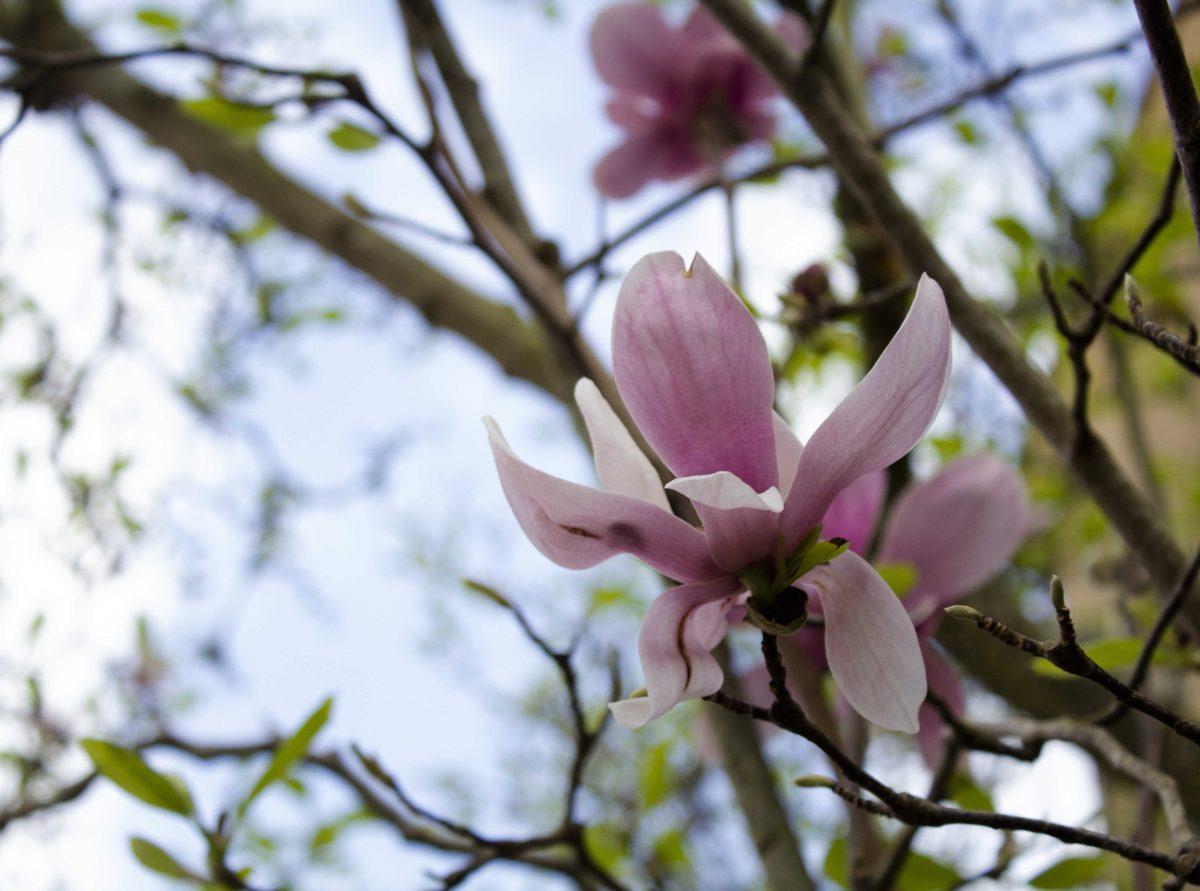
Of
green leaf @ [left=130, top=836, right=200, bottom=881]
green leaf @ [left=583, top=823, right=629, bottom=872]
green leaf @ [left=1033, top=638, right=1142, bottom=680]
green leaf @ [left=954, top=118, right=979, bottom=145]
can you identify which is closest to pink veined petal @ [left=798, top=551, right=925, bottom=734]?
green leaf @ [left=1033, top=638, right=1142, bottom=680]

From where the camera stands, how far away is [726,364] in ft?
0.99

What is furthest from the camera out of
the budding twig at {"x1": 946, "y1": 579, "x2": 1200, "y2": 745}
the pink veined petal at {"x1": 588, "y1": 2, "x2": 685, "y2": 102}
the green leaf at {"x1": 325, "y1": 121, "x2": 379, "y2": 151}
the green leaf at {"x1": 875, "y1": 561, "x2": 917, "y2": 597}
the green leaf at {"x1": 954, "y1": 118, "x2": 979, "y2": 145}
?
the green leaf at {"x1": 954, "y1": 118, "x2": 979, "y2": 145}

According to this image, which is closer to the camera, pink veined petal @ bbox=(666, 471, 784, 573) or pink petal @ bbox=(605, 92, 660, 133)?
pink veined petal @ bbox=(666, 471, 784, 573)

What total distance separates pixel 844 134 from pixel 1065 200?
0.82m

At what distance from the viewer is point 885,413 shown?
0.93 ft

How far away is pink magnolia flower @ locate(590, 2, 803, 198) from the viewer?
0.78 m

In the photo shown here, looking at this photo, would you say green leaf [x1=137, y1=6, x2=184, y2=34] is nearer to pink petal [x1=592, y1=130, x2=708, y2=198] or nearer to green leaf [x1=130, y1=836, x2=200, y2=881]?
pink petal [x1=592, y1=130, x2=708, y2=198]

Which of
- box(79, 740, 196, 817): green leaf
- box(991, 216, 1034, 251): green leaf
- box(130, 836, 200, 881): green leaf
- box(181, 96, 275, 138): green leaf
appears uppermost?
box(991, 216, 1034, 251): green leaf

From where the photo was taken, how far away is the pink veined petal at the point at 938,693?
0.47m

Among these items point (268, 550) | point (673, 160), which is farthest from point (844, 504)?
point (268, 550)

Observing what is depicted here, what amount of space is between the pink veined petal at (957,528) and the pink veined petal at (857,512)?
2 centimetres

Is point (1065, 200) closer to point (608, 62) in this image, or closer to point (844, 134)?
point (608, 62)

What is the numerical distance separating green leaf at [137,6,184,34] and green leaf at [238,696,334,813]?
24.3 inches

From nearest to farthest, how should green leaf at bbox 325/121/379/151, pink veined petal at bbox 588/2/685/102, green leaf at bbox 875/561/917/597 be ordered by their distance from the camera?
green leaf at bbox 875/561/917/597 → green leaf at bbox 325/121/379/151 → pink veined petal at bbox 588/2/685/102
